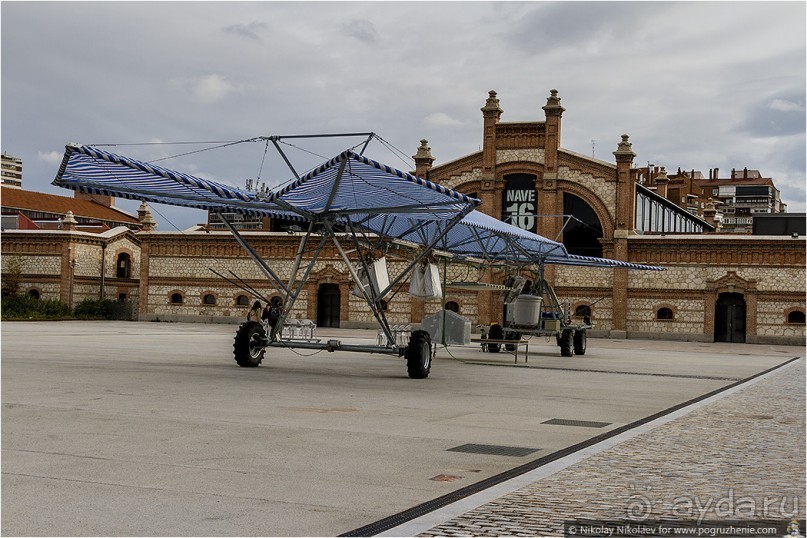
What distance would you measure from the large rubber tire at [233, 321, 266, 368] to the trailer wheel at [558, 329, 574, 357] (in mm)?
12180

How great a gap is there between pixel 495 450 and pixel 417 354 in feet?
28.3

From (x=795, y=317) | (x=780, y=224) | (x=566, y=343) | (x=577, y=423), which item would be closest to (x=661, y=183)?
(x=780, y=224)

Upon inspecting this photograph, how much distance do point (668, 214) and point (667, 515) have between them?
5588 centimetres

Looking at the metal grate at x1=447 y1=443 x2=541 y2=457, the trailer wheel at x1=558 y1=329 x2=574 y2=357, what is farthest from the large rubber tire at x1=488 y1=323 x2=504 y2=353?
the metal grate at x1=447 y1=443 x2=541 y2=457

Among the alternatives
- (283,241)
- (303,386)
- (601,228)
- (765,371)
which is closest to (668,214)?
(601,228)

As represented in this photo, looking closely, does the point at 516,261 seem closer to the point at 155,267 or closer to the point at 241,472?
the point at 241,472

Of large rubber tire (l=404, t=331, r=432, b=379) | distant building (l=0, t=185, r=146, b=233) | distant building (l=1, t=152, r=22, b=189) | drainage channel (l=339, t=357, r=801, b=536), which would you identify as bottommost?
drainage channel (l=339, t=357, r=801, b=536)

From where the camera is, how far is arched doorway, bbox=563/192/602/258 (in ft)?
155

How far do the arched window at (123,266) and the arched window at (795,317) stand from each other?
39.4 meters

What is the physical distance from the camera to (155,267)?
177ft

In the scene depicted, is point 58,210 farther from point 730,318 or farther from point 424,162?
point 730,318

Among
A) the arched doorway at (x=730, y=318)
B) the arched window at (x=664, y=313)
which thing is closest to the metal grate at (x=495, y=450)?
the arched window at (x=664, y=313)

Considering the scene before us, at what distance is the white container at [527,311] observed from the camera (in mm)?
28219

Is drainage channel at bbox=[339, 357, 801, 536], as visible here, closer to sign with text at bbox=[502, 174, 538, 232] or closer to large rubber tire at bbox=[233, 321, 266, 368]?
large rubber tire at bbox=[233, 321, 266, 368]
